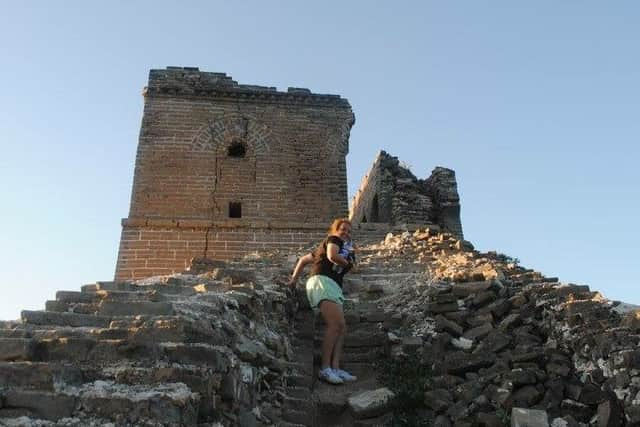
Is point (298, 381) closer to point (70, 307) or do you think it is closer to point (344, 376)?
point (344, 376)

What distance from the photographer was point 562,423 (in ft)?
15.2

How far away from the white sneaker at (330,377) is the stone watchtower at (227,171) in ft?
28.2

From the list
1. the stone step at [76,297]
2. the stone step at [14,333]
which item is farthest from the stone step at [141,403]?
the stone step at [76,297]

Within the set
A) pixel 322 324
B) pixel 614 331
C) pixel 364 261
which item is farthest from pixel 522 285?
pixel 364 261

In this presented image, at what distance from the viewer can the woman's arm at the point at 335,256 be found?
19.6ft

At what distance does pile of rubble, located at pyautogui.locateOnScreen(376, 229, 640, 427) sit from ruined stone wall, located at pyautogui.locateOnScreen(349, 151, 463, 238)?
28.7 feet

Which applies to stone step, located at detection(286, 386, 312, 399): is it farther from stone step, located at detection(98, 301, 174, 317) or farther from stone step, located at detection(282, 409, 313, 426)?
stone step, located at detection(98, 301, 174, 317)

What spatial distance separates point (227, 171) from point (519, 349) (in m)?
10.7

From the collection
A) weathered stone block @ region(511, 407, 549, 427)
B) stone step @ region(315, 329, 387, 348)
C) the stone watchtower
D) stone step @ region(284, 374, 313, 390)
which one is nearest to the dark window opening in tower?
the stone watchtower

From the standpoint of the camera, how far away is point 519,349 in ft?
18.1

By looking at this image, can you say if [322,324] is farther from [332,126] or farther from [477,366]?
[332,126]

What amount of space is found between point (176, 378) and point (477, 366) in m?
2.93

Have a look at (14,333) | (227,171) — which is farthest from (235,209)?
(14,333)

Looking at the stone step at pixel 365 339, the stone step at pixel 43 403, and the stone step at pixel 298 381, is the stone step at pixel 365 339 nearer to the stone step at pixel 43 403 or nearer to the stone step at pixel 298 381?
the stone step at pixel 298 381
